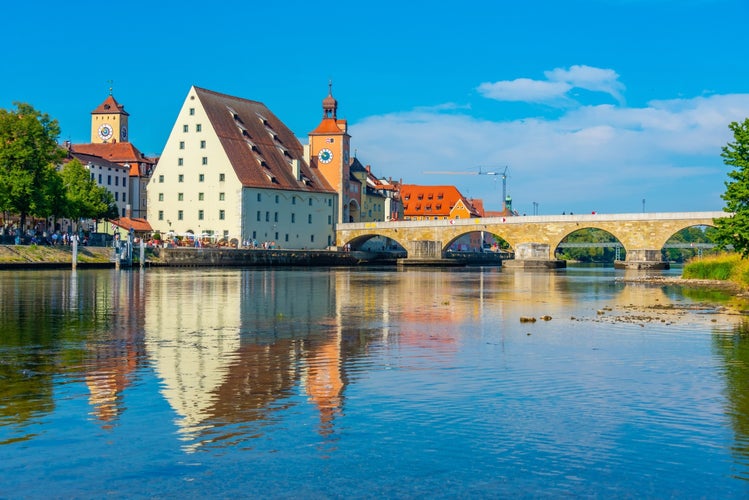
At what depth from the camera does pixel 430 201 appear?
17450cm

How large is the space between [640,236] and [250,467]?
9128cm

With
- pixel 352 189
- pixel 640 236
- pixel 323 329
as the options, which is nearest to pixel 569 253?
pixel 352 189

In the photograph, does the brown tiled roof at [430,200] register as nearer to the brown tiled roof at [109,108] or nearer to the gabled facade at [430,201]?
the gabled facade at [430,201]

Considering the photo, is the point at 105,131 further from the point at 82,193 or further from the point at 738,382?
the point at 738,382

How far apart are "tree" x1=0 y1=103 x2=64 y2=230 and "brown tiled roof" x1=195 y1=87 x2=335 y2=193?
A: 95.8 feet

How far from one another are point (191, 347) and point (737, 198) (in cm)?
3825

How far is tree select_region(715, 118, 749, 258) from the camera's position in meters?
46.5

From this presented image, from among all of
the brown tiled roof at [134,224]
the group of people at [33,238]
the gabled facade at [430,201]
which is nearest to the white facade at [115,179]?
the brown tiled roof at [134,224]

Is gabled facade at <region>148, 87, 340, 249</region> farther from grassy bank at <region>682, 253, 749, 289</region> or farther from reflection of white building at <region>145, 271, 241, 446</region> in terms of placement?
reflection of white building at <region>145, 271, 241, 446</region>

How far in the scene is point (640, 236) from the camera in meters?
96.1

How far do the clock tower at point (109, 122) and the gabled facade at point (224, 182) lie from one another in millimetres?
70570

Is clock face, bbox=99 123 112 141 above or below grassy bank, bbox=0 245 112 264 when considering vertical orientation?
above

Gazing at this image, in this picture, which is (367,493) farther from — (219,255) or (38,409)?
(219,255)

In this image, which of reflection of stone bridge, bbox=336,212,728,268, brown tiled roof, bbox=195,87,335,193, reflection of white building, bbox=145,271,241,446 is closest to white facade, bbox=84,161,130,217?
brown tiled roof, bbox=195,87,335,193
